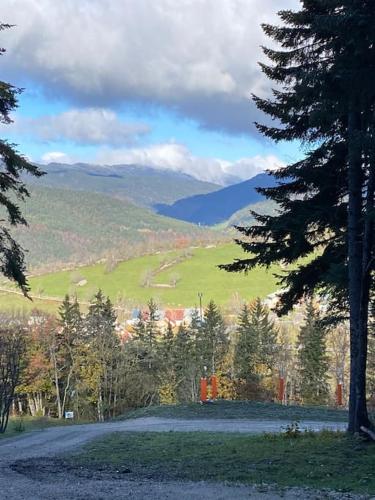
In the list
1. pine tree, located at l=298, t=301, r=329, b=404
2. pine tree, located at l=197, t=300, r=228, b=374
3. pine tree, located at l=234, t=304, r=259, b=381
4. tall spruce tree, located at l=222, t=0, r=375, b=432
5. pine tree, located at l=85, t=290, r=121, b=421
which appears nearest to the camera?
tall spruce tree, located at l=222, t=0, r=375, b=432

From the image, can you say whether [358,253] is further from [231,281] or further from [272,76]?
[231,281]

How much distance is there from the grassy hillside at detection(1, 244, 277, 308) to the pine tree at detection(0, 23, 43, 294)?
111 metres

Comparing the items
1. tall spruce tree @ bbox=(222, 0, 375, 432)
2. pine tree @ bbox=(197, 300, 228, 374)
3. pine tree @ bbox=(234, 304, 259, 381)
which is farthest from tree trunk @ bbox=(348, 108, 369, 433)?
pine tree @ bbox=(197, 300, 228, 374)

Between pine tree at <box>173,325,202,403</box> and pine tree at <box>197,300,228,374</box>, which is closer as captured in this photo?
pine tree at <box>173,325,202,403</box>

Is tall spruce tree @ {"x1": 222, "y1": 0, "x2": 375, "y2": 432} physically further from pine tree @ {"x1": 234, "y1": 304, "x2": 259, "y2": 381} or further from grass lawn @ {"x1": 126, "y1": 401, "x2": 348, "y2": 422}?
pine tree @ {"x1": 234, "y1": 304, "x2": 259, "y2": 381}

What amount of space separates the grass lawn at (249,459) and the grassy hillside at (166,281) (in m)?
114

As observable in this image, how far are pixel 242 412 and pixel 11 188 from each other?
33.6 ft

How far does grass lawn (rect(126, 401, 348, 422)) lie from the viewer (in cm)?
1828

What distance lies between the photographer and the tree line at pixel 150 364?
54.6 metres

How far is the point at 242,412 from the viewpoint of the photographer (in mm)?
19109

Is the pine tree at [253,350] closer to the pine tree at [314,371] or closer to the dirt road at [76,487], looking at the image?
the pine tree at [314,371]

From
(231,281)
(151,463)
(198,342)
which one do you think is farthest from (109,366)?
(231,281)

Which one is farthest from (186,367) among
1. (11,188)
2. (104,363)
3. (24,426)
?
(11,188)

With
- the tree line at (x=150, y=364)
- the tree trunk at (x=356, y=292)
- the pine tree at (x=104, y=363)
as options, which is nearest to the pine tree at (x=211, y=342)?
the tree line at (x=150, y=364)
